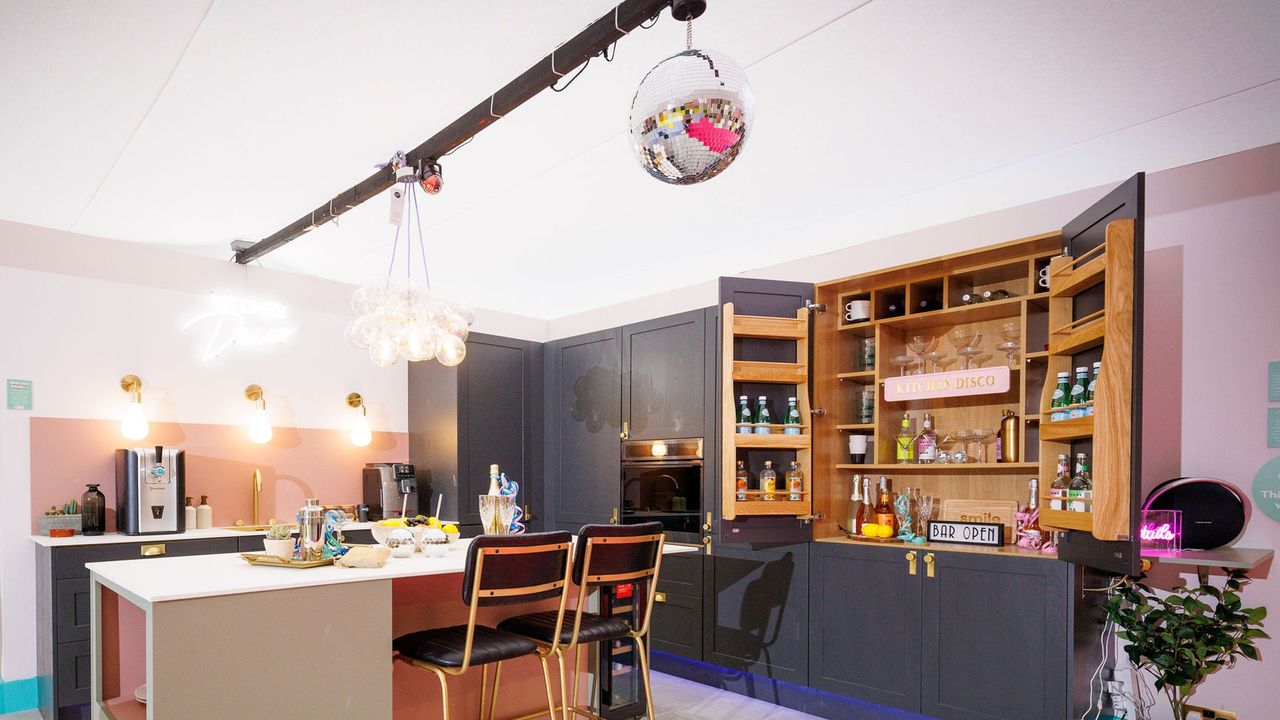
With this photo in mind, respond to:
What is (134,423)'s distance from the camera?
4.58 meters

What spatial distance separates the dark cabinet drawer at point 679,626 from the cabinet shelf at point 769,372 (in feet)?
4.65

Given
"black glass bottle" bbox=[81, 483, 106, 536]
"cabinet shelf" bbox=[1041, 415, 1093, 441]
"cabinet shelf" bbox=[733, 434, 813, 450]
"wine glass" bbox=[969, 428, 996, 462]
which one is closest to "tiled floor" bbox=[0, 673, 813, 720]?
"black glass bottle" bbox=[81, 483, 106, 536]

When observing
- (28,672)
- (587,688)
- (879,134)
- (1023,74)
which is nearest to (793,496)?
(587,688)

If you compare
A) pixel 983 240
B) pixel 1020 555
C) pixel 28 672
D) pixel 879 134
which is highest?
pixel 879 134

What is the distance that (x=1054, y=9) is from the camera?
255cm

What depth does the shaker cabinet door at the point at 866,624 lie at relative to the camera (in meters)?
3.70

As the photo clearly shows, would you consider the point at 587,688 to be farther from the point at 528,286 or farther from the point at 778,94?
the point at 528,286

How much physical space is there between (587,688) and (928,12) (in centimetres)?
307

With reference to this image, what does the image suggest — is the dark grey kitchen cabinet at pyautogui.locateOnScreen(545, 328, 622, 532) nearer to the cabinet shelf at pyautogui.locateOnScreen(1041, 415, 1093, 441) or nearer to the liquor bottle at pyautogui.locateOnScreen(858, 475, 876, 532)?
the liquor bottle at pyautogui.locateOnScreen(858, 475, 876, 532)

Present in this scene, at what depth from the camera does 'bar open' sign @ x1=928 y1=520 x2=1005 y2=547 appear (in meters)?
3.69

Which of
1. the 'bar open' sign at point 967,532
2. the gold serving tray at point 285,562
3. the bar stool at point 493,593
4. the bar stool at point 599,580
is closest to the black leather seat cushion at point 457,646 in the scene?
the bar stool at point 493,593

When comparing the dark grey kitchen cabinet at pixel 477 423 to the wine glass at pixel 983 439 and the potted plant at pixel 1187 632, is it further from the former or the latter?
the potted plant at pixel 1187 632

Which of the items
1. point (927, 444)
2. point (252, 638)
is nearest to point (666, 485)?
point (927, 444)

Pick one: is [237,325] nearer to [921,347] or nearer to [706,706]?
[706,706]
